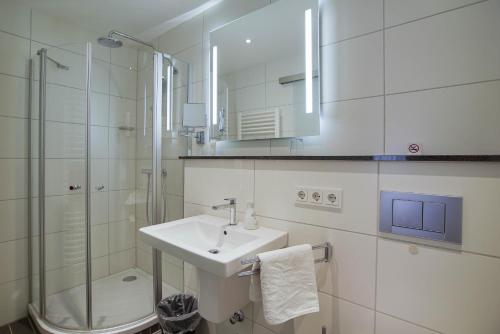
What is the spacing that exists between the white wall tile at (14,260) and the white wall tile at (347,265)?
80.7 inches

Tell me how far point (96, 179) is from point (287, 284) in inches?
57.0

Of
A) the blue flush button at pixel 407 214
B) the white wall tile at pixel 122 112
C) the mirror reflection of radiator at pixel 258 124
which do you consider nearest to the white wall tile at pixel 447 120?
the blue flush button at pixel 407 214

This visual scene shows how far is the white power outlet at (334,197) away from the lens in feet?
3.46

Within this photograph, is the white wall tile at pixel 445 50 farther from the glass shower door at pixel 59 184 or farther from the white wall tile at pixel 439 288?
the glass shower door at pixel 59 184

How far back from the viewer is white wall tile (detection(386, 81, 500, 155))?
2.75ft

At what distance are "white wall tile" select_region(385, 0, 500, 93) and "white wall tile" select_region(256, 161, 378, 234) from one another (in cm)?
39

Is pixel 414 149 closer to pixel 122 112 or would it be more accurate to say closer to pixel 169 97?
pixel 169 97

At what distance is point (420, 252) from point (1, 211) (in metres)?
2.51

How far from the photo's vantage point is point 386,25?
3.37 ft

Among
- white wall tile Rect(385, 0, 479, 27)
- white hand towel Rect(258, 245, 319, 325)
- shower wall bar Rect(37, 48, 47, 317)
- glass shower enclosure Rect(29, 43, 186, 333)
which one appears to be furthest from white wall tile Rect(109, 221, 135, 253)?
white wall tile Rect(385, 0, 479, 27)

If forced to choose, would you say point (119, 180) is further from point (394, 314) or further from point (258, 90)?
point (394, 314)

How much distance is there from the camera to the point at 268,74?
1.41m

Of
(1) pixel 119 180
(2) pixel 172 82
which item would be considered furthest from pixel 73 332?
(2) pixel 172 82

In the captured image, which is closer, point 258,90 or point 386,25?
point 386,25
